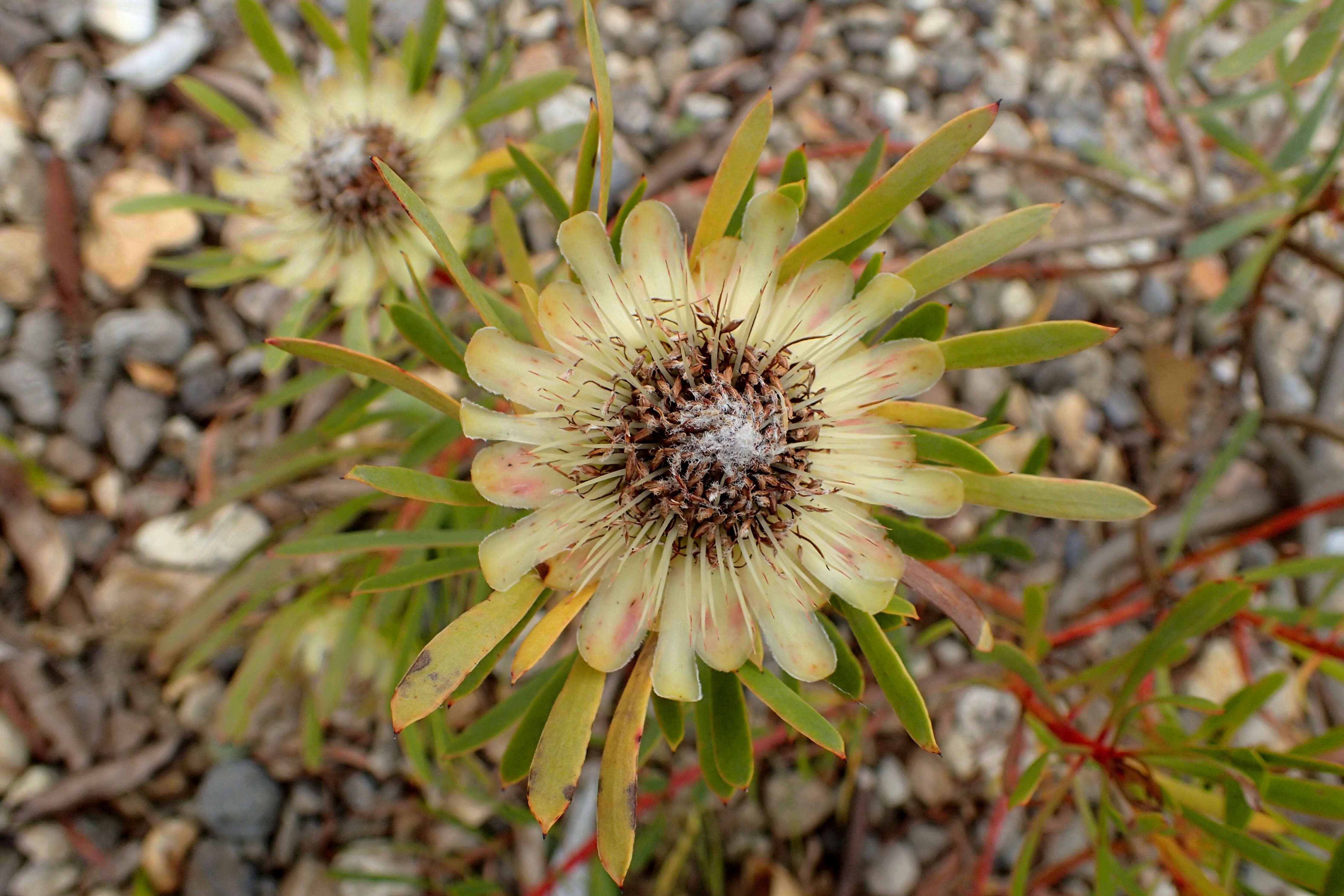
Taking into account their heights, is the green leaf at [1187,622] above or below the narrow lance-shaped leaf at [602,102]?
below

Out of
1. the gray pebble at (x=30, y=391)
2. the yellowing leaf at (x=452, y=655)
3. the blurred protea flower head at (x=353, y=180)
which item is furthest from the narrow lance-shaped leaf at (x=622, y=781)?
the gray pebble at (x=30, y=391)

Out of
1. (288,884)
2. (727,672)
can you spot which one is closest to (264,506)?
(288,884)

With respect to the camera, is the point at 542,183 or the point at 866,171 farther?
the point at 866,171

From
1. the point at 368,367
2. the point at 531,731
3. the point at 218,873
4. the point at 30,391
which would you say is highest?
the point at 368,367

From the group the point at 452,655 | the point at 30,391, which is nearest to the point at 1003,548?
→ the point at 452,655

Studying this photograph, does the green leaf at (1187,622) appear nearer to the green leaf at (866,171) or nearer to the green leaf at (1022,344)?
the green leaf at (1022,344)

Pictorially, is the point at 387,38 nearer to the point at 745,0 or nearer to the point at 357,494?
the point at 745,0

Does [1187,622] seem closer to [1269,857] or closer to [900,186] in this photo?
[1269,857]
